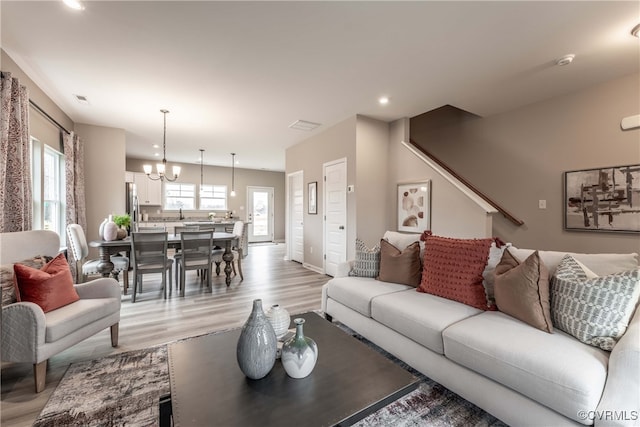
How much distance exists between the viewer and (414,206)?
4.38m

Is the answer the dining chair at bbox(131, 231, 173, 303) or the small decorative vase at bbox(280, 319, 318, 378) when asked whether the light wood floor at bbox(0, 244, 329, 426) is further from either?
the small decorative vase at bbox(280, 319, 318, 378)

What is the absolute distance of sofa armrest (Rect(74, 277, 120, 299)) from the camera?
2275mm

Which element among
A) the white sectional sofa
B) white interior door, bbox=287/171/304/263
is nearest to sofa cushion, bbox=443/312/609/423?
the white sectional sofa

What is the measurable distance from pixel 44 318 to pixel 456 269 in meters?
2.87

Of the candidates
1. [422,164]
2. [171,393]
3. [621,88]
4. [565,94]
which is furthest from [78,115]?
[621,88]

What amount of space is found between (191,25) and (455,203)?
3.66 m

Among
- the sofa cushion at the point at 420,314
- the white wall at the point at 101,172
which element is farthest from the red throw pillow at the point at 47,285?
the white wall at the point at 101,172

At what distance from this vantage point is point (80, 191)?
4.57 m

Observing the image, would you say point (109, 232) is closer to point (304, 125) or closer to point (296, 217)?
point (304, 125)

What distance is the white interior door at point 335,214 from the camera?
461 cm

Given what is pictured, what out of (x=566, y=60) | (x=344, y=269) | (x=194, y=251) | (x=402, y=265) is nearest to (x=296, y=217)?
(x=194, y=251)

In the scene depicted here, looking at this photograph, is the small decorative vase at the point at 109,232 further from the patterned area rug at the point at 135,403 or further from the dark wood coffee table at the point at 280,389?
the dark wood coffee table at the point at 280,389

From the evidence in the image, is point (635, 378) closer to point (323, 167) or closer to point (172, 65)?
point (172, 65)
